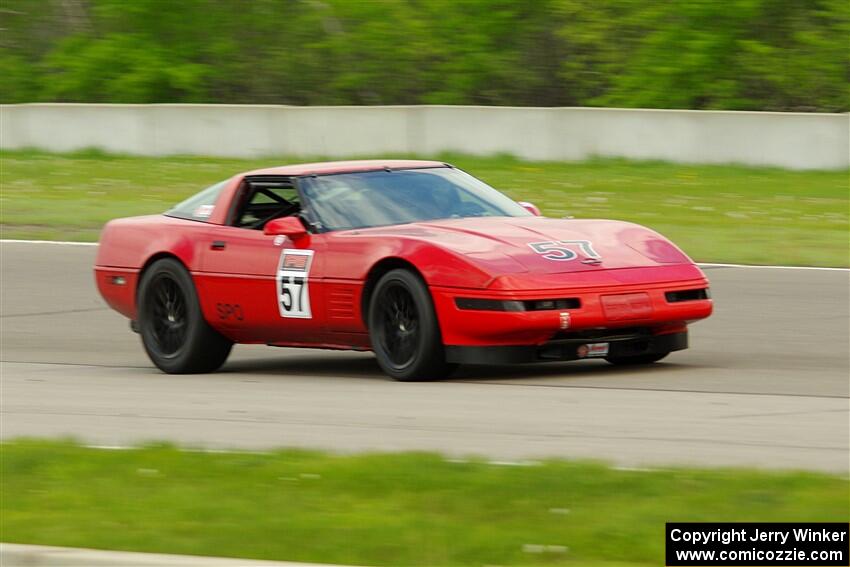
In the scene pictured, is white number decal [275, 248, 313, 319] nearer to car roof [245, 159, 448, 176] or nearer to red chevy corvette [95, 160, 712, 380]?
red chevy corvette [95, 160, 712, 380]

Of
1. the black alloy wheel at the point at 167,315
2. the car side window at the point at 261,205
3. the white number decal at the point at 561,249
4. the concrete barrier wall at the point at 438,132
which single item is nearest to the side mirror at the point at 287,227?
the car side window at the point at 261,205

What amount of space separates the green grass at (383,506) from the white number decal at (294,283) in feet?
10.2

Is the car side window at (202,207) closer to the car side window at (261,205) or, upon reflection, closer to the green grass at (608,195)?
the car side window at (261,205)

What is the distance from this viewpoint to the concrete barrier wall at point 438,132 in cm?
2281

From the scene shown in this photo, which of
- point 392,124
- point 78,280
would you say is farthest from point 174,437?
point 392,124

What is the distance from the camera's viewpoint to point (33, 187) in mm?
23969

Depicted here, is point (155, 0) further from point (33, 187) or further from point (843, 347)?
point (843, 347)

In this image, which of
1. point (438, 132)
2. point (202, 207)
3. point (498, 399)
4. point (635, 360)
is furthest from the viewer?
point (438, 132)

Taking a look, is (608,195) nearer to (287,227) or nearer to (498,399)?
(287,227)

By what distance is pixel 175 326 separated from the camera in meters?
11.0

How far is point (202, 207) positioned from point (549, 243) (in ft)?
8.95

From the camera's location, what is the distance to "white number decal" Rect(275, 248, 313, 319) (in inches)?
396

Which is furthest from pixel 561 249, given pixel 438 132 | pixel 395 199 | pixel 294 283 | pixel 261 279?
pixel 438 132

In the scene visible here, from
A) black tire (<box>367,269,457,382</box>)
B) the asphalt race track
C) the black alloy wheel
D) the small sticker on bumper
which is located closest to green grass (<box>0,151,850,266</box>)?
the asphalt race track
